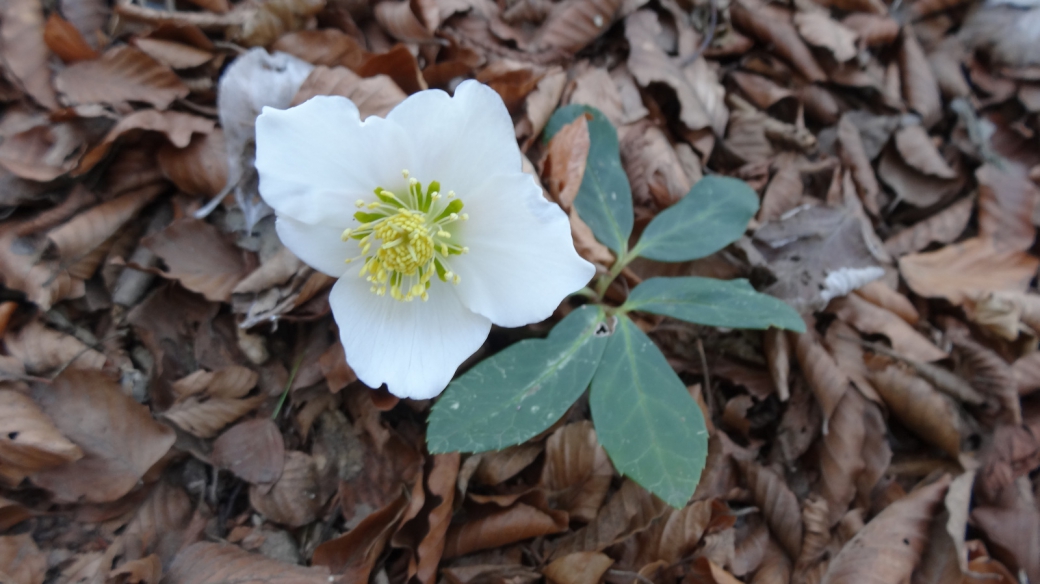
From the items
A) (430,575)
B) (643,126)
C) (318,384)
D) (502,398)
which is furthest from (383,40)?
(430,575)

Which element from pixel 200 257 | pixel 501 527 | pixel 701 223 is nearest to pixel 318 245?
pixel 200 257

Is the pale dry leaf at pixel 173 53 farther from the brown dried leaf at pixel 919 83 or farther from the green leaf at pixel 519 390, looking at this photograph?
the brown dried leaf at pixel 919 83

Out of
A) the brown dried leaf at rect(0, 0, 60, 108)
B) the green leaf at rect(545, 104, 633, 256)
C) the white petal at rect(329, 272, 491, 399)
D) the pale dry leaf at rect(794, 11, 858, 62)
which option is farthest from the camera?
the pale dry leaf at rect(794, 11, 858, 62)

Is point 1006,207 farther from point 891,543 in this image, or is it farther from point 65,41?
point 65,41

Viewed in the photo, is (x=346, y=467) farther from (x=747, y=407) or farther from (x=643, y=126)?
(x=643, y=126)

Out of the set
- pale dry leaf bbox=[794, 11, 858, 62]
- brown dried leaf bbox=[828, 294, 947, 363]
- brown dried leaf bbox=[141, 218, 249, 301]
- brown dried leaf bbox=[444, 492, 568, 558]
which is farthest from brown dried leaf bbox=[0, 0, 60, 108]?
pale dry leaf bbox=[794, 11, 858, 62]

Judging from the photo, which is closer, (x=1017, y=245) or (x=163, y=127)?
(x=163, y=127)

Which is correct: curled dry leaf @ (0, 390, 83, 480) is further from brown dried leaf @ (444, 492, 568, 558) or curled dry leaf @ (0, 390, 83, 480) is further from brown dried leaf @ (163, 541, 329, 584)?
brown dried leaf @ (444, 492, 568, 558)
